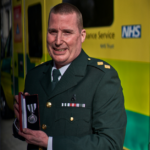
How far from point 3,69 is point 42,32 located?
170cm

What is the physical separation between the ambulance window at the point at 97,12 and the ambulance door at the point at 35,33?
2.68ft

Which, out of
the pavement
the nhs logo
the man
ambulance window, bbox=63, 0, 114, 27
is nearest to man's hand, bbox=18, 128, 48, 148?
the man

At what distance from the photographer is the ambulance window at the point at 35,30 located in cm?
314

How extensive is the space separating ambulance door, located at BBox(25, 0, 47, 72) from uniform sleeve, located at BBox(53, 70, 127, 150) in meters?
1.83

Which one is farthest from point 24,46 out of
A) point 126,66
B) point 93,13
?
point 126,66

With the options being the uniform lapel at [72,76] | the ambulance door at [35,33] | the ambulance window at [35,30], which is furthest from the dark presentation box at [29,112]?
A: the ambulance window at [35,30]

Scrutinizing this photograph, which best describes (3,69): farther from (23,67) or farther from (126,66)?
(126,66)

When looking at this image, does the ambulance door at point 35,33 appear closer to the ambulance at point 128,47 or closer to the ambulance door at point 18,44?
the ambulance door at point 18,44

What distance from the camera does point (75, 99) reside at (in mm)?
1386

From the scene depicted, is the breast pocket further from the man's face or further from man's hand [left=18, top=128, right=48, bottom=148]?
the man's face

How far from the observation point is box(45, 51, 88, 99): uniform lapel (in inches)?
55.9

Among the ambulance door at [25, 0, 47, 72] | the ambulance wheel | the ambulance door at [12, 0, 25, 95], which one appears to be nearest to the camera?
the ambulance door at [25, 0, 47, 72]

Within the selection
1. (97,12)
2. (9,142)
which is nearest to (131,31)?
(97,12)

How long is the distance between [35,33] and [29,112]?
6.76 ft
